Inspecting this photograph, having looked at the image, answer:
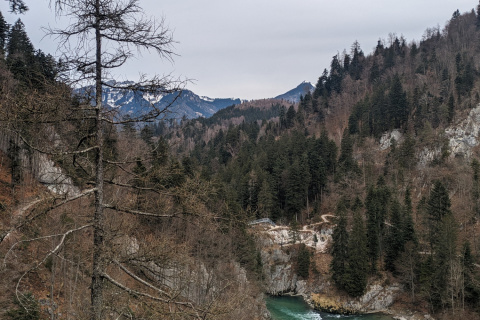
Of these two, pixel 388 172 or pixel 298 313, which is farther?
pixel 388 172

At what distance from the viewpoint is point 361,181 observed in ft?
181

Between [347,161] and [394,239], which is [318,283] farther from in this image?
[347,161]

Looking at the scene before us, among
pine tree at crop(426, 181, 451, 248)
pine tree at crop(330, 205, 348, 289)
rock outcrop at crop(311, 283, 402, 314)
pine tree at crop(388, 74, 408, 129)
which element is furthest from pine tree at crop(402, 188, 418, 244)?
pine tree at crop(388, 74, 408, 129)

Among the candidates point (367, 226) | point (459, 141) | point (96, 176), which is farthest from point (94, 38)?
point (459, 141)

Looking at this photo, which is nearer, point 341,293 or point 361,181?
point 341,293

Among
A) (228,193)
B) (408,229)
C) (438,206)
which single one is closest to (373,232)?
(408,229)

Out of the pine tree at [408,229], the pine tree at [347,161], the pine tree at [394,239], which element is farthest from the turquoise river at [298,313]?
the pine tree at [347,161]

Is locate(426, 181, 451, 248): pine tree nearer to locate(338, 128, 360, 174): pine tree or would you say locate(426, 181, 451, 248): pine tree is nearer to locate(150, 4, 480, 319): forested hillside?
locate(150, 4, 480, 319): forested hillside

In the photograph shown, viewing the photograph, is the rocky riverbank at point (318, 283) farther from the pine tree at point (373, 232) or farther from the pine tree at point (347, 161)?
the pine tree at point (347, 161)

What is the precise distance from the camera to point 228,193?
34.9 meters

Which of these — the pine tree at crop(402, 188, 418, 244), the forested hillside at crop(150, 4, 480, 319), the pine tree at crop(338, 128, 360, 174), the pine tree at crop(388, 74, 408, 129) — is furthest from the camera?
the pine tree at crop(388, 74, 408, 129)

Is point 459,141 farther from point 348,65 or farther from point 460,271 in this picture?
point 348,65

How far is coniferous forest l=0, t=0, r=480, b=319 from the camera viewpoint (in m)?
4.89

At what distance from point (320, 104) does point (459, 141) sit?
4381 centimetres
